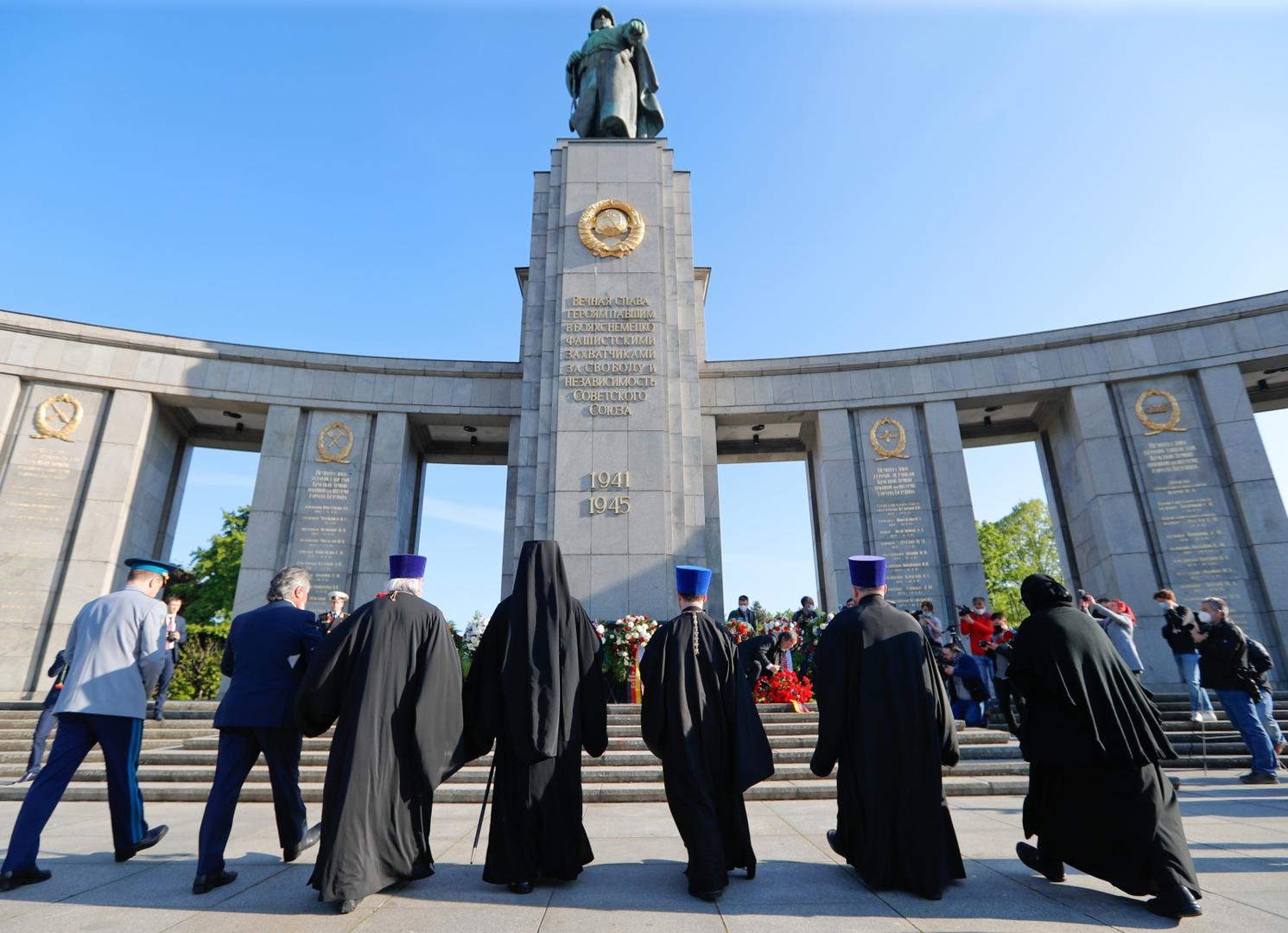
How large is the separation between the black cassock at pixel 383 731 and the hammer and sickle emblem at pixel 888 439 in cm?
1698

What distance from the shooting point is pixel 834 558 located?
730 inches

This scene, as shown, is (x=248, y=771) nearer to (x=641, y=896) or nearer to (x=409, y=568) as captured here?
(x=409, y=568)

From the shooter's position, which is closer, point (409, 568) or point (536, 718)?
point (536, 718)

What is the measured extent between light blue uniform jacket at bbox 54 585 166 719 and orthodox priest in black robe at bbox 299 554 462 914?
5.02ft

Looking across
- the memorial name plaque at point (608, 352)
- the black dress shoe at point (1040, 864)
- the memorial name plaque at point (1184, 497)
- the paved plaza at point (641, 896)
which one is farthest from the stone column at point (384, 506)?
the memorial name plaque at point (1184, 497)

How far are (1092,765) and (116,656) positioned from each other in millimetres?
6533

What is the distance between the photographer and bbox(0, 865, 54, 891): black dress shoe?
4.17 metres

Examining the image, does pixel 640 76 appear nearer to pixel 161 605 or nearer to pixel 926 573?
pixel 926 573

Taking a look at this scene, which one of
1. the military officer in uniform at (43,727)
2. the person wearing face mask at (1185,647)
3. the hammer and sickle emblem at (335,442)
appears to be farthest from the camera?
the hammer and sickle emblem at (335,442)

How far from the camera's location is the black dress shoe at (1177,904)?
3.47 m

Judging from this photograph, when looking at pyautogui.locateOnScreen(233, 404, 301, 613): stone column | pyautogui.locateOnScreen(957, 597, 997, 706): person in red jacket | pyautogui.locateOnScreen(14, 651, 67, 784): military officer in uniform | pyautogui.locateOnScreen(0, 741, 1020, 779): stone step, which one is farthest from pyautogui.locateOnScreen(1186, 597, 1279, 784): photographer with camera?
pyautogui.locateOnScreen(233, 404, 301, 613): stone column

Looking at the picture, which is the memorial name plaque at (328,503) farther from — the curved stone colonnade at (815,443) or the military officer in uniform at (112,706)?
the military officer in uniform at (112,706)

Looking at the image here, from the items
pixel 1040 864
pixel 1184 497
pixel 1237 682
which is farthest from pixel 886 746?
pixel 1184 497

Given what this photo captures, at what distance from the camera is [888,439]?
1955 centimetres
